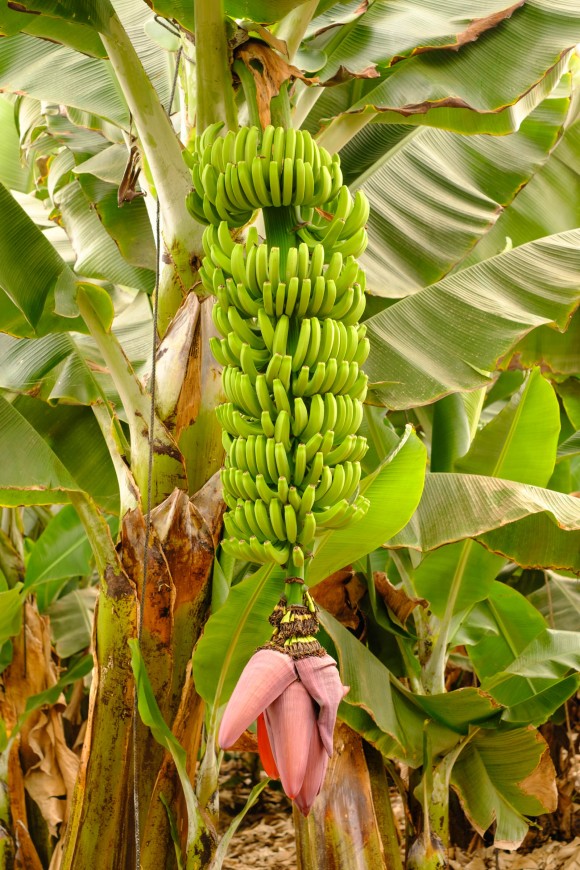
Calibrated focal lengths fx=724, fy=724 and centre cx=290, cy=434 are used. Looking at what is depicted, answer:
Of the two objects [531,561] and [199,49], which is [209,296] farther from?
[531,561]

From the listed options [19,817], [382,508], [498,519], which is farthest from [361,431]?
[19,817]

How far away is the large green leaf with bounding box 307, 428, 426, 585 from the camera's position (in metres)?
1.27

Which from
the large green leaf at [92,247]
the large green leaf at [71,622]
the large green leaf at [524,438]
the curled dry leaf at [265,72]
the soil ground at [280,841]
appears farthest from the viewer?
the large green leaf at [71,622]

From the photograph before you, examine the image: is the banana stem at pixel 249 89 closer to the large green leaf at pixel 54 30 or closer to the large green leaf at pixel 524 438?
the large green leaf at pixel 54 30

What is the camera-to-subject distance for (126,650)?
134cm

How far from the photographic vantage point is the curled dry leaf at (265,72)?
131 centimetres

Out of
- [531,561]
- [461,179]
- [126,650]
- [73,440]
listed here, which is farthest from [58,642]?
[461,179]

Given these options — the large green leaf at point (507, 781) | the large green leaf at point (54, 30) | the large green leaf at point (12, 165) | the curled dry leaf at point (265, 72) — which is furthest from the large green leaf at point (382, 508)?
the large green leaf at point (12, 165)

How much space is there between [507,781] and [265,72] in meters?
1.74

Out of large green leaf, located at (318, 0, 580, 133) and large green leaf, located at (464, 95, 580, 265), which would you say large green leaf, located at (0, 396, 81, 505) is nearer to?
large green leaf, located at (318, 0, 580, 133)

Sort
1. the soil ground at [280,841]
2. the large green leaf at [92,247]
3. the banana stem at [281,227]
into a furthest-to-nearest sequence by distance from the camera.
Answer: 1. the soil ground at [280,841]
2. the large green leaf at [92,247]
3. the banana stem at [281,227]

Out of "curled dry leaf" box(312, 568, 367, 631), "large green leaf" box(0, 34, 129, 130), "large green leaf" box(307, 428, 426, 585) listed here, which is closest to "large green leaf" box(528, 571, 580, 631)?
"curled dry leaf" box(312, 568, 367, 631)

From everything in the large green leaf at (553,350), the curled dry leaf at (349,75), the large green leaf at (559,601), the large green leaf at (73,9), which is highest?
the large green leaf at (73,9)

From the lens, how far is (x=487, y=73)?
1458mm
